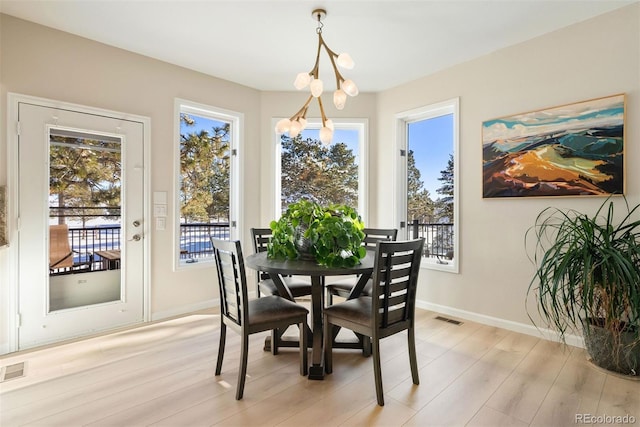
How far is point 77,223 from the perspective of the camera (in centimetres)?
290

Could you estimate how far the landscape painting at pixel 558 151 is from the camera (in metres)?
2.52

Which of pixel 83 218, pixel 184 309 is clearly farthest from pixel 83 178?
pixel 184 309

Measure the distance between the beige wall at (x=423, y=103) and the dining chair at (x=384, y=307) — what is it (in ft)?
5.16

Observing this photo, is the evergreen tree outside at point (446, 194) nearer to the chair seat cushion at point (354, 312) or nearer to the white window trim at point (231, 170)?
the chair seat cushion at point (354, 312)

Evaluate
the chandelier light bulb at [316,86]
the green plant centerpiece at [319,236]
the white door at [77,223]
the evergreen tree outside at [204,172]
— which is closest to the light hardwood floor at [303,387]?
the white door at [77,223]

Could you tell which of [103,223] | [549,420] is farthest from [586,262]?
[103,223]

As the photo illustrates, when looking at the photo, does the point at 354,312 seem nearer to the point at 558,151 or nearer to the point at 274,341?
the point at 274,341

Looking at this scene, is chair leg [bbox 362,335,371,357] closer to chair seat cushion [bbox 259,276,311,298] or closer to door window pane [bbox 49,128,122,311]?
chair seat cushion [bbox 259,276,311,298]

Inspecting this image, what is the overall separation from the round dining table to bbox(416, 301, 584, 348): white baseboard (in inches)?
60.8

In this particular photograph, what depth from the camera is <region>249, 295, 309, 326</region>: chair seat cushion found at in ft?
6.60

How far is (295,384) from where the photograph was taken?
6.88ft

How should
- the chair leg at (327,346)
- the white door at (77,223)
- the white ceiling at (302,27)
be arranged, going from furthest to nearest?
the white door at (77,223) < the white ceiling at (302,27) < the chair leg at (327,346)

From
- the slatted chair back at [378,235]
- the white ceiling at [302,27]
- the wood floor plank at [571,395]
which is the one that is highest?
the white ceiling at [302,27]

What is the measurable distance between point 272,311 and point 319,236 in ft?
1.86
